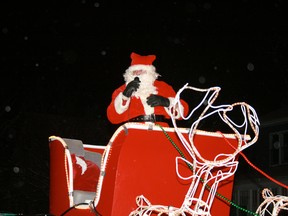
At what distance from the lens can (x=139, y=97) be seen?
12.7 feet

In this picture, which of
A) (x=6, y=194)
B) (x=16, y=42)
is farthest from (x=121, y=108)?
(x=16, y=42)

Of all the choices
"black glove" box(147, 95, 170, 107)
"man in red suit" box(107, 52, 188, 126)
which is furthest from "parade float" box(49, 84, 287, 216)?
"man in red suit" box(107, 52, 188, 126)

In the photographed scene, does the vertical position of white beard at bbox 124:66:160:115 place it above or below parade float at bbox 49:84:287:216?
above

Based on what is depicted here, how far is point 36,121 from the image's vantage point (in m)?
13.4

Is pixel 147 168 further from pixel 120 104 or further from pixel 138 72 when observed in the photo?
pixel 138 72

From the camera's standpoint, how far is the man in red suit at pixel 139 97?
11.9 feet

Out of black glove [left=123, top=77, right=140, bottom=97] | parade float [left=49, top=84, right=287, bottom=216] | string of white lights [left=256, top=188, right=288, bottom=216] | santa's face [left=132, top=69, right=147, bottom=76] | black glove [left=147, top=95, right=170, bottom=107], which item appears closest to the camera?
string of white lights [left=256, top=188, right=288, bottom=216]

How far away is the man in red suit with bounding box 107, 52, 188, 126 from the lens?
3621 mm

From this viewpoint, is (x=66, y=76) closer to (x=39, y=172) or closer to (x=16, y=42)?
(x=16, y=42)

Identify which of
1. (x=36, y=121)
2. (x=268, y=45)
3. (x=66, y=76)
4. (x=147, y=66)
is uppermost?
(x=268, y=45)

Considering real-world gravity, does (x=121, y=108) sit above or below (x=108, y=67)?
below

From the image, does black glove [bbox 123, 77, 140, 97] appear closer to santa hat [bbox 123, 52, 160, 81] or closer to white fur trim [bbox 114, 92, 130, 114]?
white fur trim [bbox 114, 92, 130, 114]

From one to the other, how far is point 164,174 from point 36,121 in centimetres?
1106

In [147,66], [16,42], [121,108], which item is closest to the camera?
[121,108]
